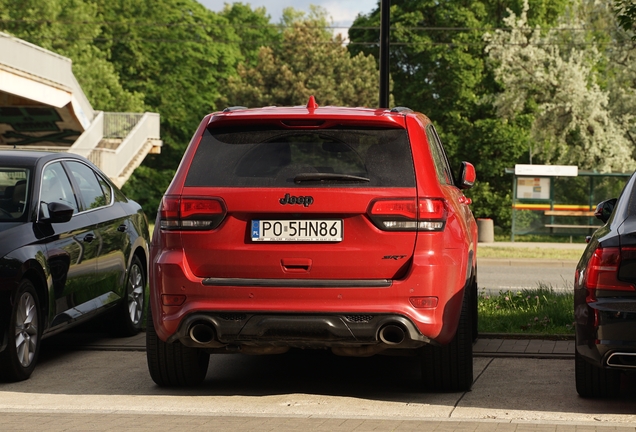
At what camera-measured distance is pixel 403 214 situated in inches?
258

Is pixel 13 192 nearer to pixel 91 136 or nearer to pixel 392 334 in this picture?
pixel 392 334

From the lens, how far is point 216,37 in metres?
72.7

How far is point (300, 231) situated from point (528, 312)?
4.94 m

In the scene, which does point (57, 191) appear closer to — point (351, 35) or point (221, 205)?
point (221, 205)

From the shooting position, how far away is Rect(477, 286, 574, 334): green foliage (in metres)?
10.2

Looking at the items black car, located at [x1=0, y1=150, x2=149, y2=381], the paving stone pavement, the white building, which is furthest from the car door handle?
the white building

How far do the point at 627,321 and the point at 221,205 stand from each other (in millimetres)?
2402

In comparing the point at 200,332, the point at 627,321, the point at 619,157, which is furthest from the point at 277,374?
the point at 619,157

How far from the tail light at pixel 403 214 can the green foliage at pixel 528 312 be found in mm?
3752

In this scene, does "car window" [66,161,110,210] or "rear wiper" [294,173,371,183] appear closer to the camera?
"rear wiper" [294,173,371,183]

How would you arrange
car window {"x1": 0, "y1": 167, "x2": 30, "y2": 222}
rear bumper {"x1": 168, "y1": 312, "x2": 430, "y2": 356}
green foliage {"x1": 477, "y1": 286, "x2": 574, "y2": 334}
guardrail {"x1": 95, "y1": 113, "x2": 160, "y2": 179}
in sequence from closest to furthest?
rear bumper {"x1": 168, "y1": 312, "x2": 430, "y2": 356}
car window {"x1": 0, "y1": 167, "x2": 30, "y2": 222}
green foliage {"x1": 477, "y1": 286, "x2": 574, "y2": 334}
guardrail {"x1": 95, "y1": 113, "x2": 160, "y2": 179}

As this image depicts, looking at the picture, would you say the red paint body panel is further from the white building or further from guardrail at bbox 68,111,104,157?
guardrail at bbox 68,111,104,157

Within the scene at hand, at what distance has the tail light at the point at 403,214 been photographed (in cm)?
655

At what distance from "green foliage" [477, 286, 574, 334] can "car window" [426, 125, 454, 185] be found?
7.58 feet
